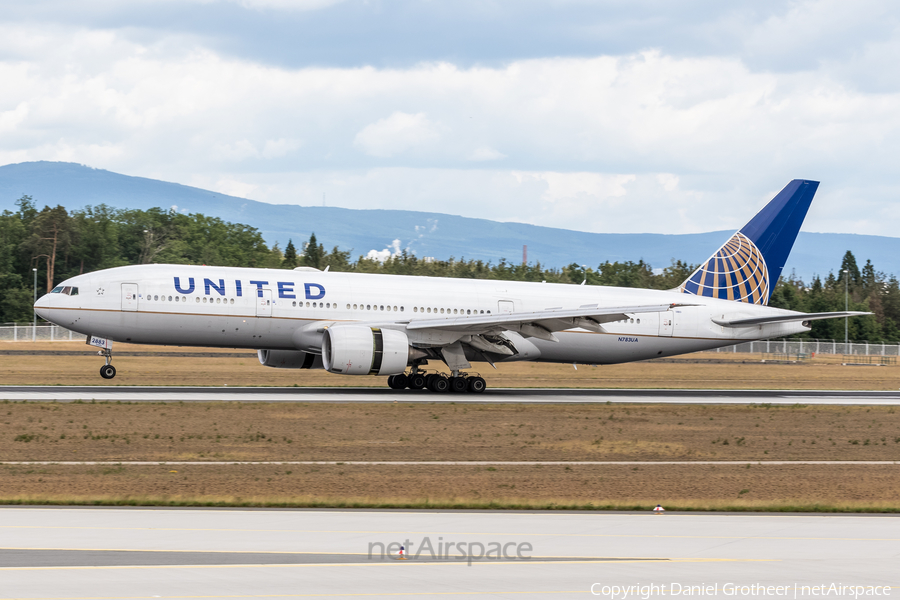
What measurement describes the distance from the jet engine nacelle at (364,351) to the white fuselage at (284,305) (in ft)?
4.34

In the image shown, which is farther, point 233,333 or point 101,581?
point 233,333

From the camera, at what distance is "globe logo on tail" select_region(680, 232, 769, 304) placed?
38.5m

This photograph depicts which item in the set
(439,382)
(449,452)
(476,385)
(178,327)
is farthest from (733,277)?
(449,452)

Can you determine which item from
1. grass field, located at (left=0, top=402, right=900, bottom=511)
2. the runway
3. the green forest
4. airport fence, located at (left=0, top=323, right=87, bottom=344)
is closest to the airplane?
the runway

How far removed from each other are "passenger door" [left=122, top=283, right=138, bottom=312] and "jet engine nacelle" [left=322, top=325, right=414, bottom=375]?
21.0 ft

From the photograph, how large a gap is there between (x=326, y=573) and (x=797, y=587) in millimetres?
4530

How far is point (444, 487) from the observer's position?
15.0 m

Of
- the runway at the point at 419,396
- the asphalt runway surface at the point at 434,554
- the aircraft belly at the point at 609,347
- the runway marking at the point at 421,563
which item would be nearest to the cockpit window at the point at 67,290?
the runway at the point at 419,396

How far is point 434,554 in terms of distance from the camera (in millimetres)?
9945

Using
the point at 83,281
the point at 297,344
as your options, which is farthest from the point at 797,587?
the point at 83,281

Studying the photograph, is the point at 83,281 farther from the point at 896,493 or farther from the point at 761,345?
the point at 761,345

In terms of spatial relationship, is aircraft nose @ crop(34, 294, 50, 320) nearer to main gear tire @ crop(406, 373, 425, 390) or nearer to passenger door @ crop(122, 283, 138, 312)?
Answer: passenger door @ crop(122, 283, 138, 312)

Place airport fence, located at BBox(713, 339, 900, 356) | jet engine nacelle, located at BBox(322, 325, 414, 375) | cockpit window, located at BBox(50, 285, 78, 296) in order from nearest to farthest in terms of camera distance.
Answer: jet engine nacelle, located at BBox(322, 325, 414, 375) < cockpit window, located at BBox(50, 285, 78, 296) < airport fence, located at BBox(713, 339, 900, 356)

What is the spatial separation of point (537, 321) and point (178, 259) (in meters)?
76.3
